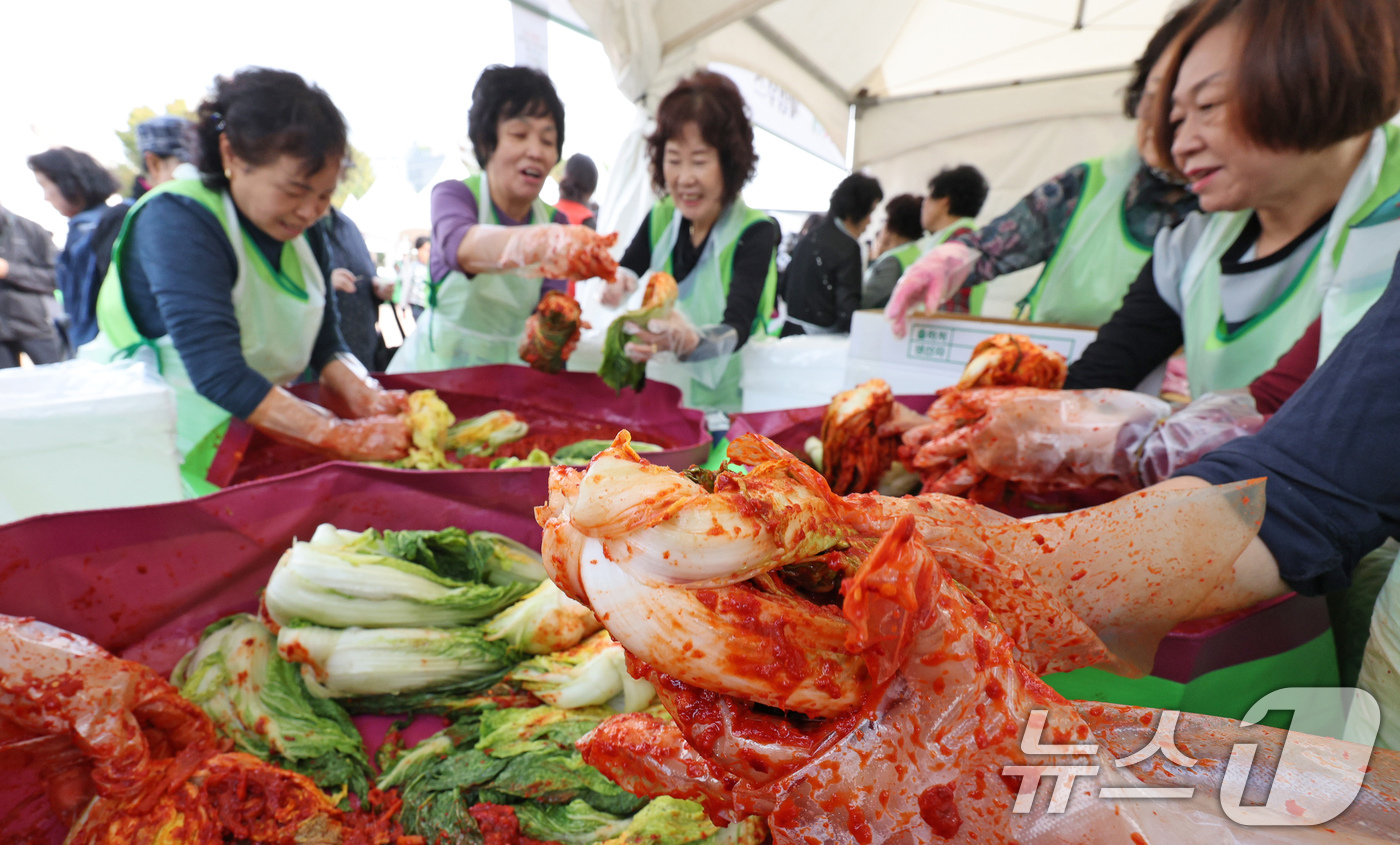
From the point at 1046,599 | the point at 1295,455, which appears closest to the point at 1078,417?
the point at 1295,455

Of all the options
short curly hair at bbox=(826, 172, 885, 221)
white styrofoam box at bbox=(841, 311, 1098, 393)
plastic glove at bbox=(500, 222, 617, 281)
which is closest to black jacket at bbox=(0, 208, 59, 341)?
plastic glove at bbox=(500, 222, 617, 281)

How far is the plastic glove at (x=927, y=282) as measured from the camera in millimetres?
3105

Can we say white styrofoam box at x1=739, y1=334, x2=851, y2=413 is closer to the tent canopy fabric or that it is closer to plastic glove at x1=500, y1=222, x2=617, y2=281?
plastic glove at x1=500, y1=222, x2=617, y2=281

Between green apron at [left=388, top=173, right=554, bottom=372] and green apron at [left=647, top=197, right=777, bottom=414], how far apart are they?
0.90 m

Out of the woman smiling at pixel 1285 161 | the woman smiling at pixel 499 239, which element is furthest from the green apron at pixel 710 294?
the woman smiling at pixel 1285 161

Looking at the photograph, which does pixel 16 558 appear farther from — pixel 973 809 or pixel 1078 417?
pixel 1078 417

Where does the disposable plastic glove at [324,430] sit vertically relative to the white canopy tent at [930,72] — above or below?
below

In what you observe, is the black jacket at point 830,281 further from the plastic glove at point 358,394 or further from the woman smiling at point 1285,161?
the plastic glove at point 358,394

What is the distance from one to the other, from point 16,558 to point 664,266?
12.7 ft

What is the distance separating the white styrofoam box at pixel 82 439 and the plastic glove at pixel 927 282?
10.5 feet

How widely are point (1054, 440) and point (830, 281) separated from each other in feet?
13.9

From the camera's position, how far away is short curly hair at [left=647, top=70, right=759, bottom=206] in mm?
3891

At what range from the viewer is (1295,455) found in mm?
1123

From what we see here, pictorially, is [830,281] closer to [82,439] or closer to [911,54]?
[82,439]
